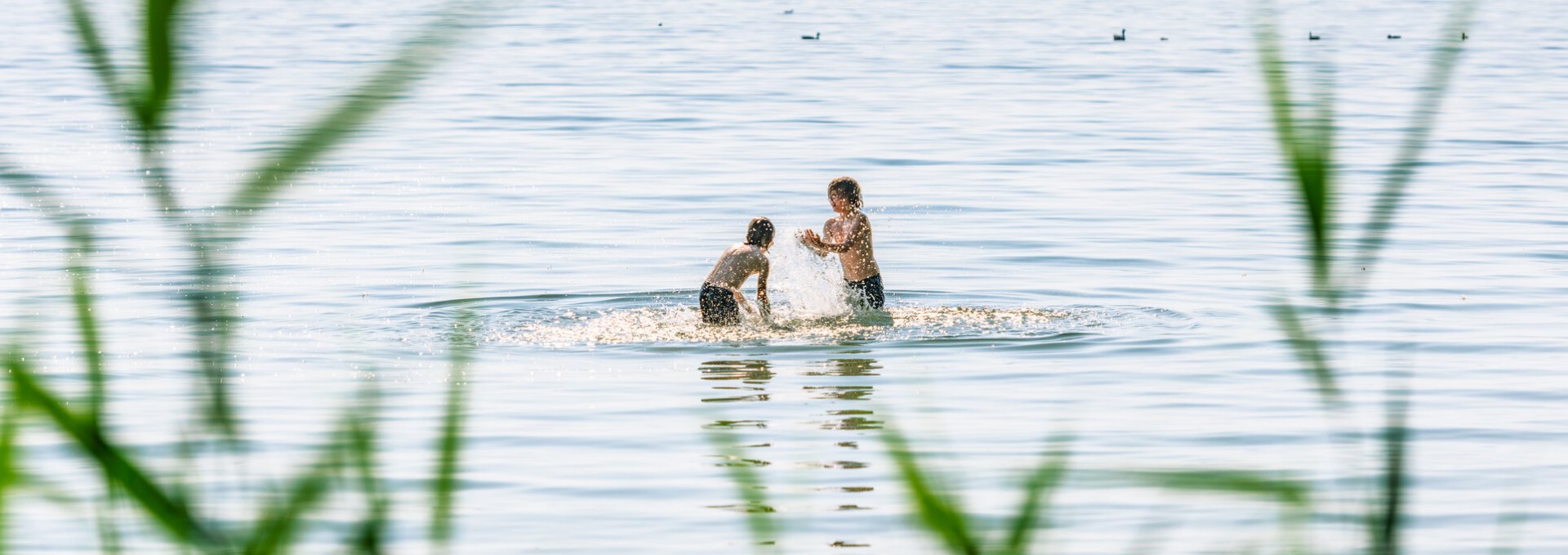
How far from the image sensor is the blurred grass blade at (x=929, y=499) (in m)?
1.63

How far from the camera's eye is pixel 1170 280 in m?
12.9

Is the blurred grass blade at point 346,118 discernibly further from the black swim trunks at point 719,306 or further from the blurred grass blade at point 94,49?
the black swim trunks at point 719,306

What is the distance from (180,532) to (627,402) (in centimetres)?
699

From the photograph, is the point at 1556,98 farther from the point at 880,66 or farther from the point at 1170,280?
the point at 1170,280

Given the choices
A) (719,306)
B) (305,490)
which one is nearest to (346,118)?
(305,490)

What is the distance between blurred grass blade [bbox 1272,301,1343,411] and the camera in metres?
1.88

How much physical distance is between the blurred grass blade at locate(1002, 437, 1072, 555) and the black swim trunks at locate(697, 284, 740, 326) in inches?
364

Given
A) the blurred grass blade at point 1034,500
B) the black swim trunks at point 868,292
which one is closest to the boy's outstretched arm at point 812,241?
the black swim trunks at point 868,292

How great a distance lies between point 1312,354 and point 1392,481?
14 cm

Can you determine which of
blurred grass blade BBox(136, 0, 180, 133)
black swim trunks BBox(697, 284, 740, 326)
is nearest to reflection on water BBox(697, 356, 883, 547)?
black swim trunks BBox(697, 284, 740, 326)

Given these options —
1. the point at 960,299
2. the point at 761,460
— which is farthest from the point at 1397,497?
the point at 960,299

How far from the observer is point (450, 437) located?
1790 mm

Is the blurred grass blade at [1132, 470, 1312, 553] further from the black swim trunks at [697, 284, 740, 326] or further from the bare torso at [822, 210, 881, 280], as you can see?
the bare torso at [822, 210, 881, 280]

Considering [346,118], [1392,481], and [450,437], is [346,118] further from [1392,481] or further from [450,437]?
[1392,481]
